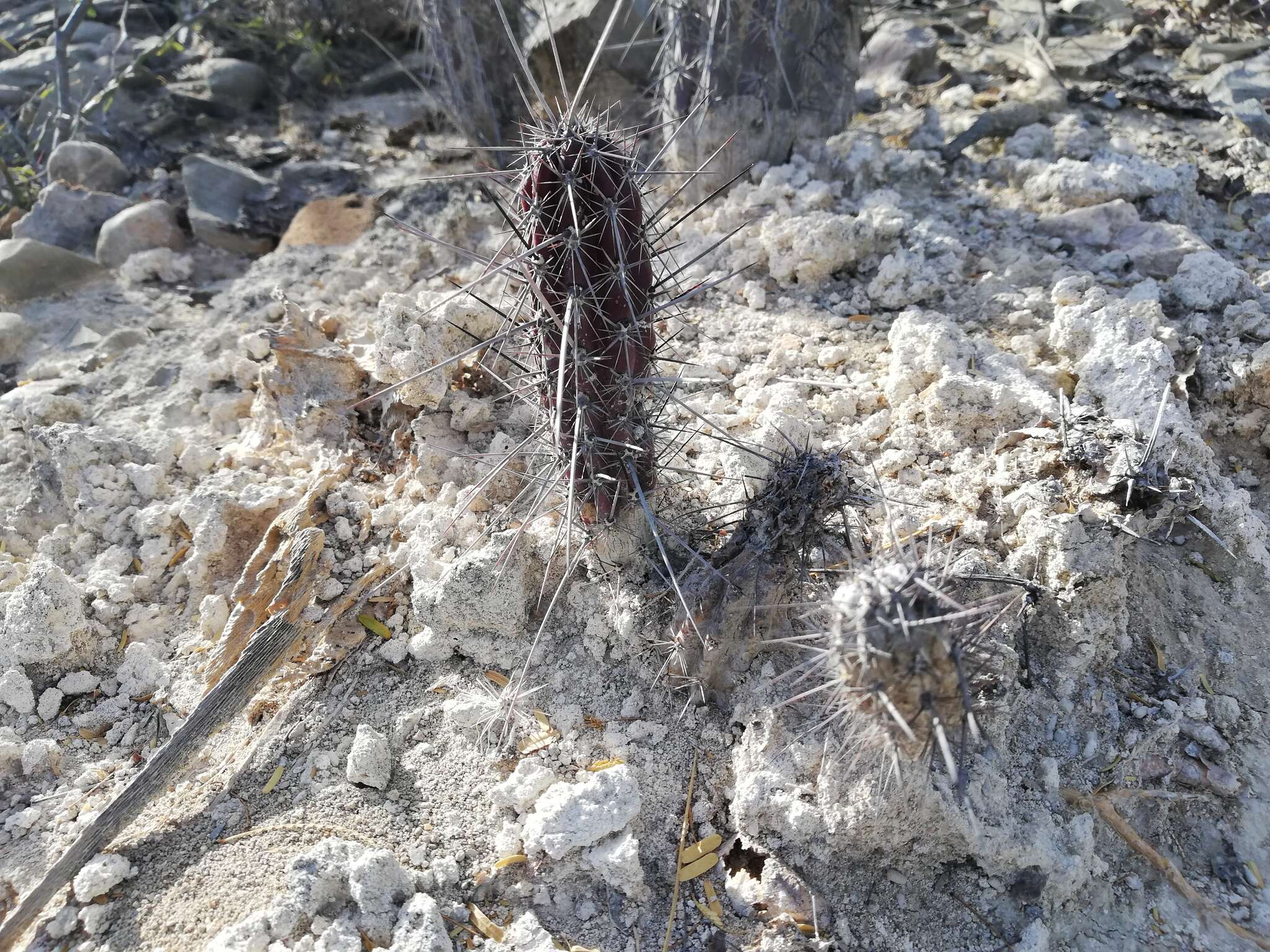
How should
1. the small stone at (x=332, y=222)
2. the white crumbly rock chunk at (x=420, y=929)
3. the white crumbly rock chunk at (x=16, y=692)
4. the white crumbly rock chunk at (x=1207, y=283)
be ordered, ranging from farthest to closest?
the small stone at (x=332, y=222) < the white crumbly rock chunk at (x=1207, y=283) < the white crumbly rock chunk at (x=16, y=692) < the white crumbly rock chunk at (x=420, y=929)

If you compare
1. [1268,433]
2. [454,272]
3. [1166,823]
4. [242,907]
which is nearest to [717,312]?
[454,272]

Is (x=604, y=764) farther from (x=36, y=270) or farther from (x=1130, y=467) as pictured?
(x=36, y=270)

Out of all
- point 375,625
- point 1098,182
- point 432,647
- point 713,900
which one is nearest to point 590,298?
point 432,647

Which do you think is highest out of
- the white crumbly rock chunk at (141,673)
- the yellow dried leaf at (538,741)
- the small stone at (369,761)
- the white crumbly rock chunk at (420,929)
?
the white crumbly rock chunk at (141,673)

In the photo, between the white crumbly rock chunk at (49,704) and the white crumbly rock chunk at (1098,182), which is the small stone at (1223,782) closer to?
Answer: the white crumbly rock chunk at (1098,182)

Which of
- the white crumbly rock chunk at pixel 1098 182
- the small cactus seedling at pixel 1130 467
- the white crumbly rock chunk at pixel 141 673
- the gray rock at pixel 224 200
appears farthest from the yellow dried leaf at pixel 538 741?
the gray rock at pixel 224 200
